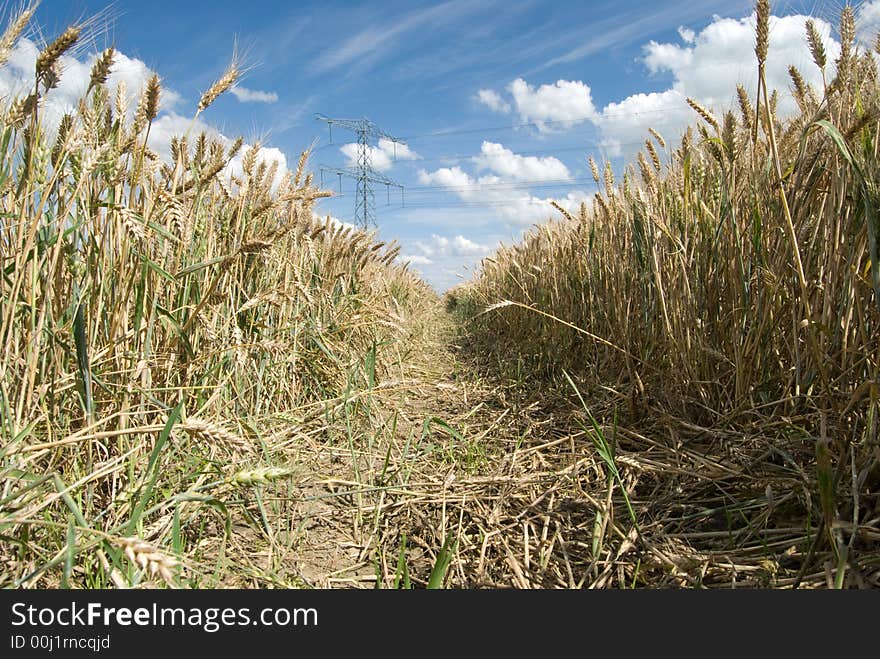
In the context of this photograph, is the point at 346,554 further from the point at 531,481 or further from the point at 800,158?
the point at 800,158

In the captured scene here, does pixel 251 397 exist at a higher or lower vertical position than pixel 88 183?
lower

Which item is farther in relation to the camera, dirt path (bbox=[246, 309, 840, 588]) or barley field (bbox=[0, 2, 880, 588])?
dirt path (bbox=[246, 309, 840, 588])

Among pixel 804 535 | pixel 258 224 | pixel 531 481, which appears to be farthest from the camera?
pixel 258 224

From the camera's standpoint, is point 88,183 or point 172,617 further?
point 88,183

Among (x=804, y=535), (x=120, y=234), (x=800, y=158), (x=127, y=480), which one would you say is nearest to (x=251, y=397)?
(x=127, y=480)

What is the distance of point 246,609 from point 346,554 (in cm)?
41

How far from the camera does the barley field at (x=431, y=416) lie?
1046 millimetres

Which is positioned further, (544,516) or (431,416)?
(431,416)

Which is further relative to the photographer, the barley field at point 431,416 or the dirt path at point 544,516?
the dirt path at point 544,516

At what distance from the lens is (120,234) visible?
1282 mm

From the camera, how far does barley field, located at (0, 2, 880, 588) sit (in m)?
1.05

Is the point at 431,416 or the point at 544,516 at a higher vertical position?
the point at 431,416

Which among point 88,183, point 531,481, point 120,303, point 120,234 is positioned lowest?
point 531,481

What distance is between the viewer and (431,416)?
162 centimetres
